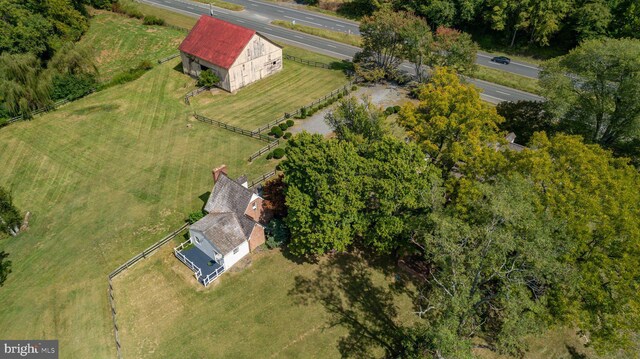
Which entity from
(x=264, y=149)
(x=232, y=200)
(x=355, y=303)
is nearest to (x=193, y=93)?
(x=264, y=149)

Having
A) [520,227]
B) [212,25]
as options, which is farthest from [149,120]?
[520,227]

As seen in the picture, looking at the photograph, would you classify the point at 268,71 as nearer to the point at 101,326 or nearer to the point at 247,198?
the point at 247,198

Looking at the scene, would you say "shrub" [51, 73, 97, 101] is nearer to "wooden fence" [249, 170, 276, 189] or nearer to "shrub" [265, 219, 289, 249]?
"wooden fence" [249, 170, 276, 189]

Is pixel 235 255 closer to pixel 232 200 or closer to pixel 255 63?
pixel 232 200

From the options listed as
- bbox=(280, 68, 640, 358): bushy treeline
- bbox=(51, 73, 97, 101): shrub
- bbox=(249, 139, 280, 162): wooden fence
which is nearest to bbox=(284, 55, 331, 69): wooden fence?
bbox=(249, 139, 280, 162): wooden fence

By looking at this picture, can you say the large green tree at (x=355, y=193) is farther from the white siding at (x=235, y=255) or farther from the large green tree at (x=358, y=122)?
the white siding at (x=235, y=255)

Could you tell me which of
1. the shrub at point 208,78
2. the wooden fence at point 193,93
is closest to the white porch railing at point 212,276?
the wooden fence at point 193,93
